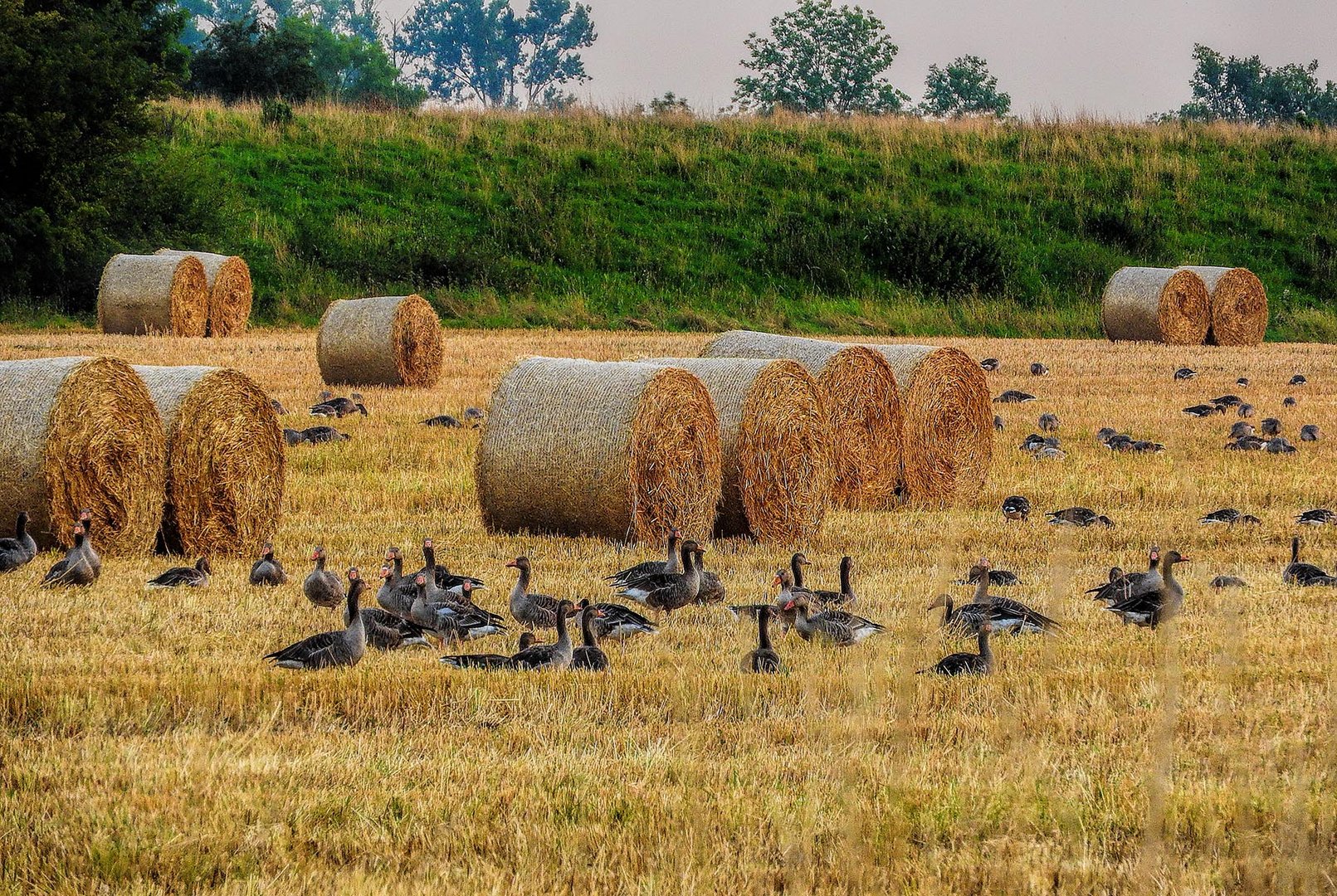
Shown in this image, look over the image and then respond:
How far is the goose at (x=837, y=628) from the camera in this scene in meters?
9.02

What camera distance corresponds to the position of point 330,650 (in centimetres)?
820

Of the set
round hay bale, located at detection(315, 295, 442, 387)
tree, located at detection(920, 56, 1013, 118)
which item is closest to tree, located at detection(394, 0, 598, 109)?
tree, located at detection(920, 56, 1013, 118)

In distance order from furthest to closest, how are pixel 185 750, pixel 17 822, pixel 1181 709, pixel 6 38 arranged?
pixel 6 38, pixel 1181 709, pixel 185 750, pixel 17 822

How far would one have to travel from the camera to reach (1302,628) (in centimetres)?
921

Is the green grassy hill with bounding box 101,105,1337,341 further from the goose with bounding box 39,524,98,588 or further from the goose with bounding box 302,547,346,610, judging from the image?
the goose with bounding box 302,547,346,610

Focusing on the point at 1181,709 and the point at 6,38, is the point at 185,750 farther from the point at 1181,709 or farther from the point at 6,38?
the point at 6,38

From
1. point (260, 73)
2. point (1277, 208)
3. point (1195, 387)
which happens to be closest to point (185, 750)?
point (1195, 387)

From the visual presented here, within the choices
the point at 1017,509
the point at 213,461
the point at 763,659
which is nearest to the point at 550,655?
the point at 763,659

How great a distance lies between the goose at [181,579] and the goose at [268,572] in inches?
13.5

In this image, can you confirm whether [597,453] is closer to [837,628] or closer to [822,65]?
[837,628]

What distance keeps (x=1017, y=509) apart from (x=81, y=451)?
8127 mm

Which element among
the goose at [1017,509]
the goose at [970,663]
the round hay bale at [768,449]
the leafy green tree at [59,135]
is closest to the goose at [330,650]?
the goose at [970,663]

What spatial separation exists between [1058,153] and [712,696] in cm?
4435

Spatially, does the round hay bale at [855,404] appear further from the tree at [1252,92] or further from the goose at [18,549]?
the tree at [1252,92]
